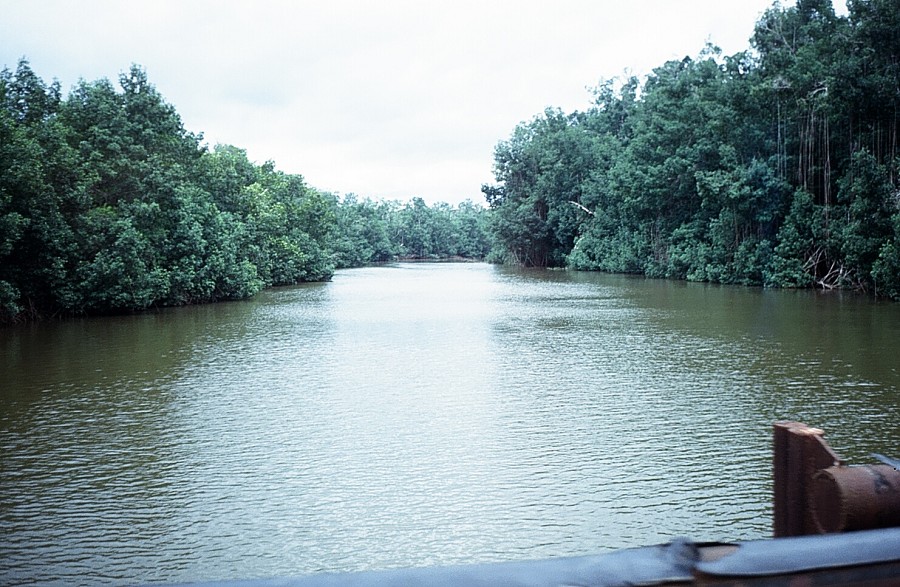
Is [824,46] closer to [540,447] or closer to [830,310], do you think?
[830,310]

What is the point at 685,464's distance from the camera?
7.09 m

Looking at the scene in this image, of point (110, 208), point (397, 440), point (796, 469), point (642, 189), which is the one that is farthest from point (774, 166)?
point (796, 469)

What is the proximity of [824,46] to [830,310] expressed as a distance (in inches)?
420

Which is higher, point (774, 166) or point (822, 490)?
point (774, 166)

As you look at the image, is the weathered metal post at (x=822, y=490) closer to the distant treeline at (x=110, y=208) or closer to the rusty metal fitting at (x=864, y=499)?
the rusty metal fitting at (x=864, y=499)

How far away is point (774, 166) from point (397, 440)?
29082 millimetres

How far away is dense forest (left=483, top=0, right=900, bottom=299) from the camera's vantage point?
24969 mm

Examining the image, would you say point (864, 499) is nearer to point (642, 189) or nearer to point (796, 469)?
point (796, 469)

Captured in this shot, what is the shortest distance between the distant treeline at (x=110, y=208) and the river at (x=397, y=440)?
359cm

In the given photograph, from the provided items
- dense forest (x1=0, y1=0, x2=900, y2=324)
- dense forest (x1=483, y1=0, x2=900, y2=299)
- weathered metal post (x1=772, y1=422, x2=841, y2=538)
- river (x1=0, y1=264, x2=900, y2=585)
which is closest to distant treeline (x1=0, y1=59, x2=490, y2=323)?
dense forest (x1=0, y1=0, x2=900, y2=324)

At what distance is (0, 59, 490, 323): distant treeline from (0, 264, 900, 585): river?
3.59 meters

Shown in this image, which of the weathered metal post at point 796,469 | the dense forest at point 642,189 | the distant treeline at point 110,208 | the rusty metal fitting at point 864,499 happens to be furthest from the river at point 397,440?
the dense forest at point 642,189

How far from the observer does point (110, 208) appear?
22.0 metres

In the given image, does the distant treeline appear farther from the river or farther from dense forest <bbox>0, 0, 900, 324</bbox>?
the river
